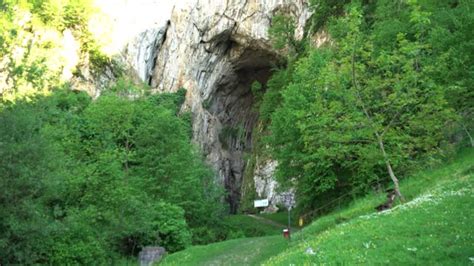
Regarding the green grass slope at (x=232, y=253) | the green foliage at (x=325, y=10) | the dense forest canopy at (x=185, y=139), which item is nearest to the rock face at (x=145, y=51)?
the dense forest canopy at (x=185, y=139)

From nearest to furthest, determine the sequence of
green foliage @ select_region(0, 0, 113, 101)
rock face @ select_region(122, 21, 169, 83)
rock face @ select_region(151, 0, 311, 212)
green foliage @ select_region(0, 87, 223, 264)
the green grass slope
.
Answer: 1. green foliage @ select_region(0, 87, 223, 264)
2. the green grass slope
3. green foliage @ select_region(0, 0, 113, 101)
4. rock face @ select_region(122, 21, 169, 83)
5. rock face @ select_region(151, 0, 311, 212)

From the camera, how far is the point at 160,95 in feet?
147

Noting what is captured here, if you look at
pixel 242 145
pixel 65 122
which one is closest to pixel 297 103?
pixel 65 122

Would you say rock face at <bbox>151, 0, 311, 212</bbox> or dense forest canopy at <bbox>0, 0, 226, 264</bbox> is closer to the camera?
dense forest canopy at <bbox>0, 0, 226, 264</bbox>

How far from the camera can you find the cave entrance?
5306cm

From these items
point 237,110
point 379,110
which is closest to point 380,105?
point 379,110

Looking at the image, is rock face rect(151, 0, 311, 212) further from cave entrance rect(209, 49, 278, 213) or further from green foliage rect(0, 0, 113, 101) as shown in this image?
green foliage rect(0, 0, 113, 101)

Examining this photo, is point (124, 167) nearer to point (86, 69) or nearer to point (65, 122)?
point (65, 122)

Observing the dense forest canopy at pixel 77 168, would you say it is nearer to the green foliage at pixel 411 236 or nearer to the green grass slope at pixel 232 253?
the green grass slope at pixel 232 253

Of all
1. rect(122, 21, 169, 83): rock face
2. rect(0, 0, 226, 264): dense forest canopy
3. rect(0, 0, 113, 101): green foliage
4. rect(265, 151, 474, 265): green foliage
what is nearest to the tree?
rect(265, 151, 474, 265): green foliage

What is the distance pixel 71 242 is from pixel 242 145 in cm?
4256

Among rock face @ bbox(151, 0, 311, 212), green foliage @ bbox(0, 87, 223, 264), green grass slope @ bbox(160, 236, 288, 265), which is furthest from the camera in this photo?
rock face @ bbox(151, 0, 311, 212)

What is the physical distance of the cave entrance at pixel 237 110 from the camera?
174 ft

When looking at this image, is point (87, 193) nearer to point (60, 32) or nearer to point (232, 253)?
point (232, 253)
